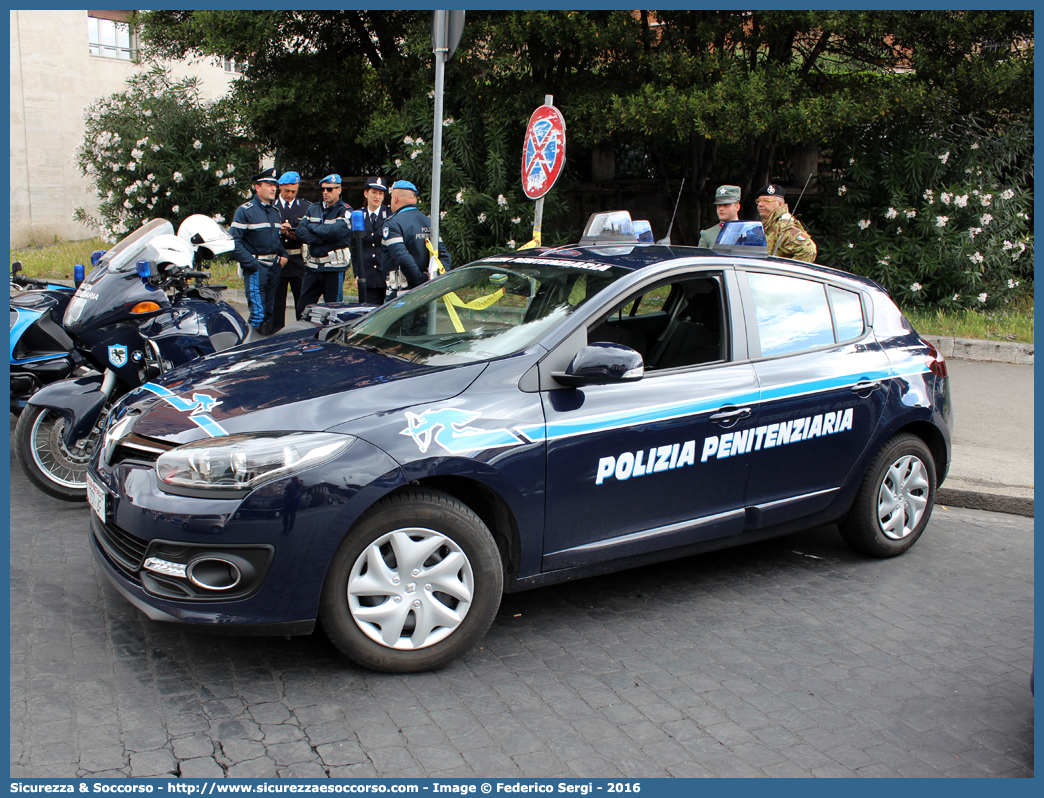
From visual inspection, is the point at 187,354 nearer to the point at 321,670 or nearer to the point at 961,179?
the point at 321,670

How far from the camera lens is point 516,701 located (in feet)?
11.4

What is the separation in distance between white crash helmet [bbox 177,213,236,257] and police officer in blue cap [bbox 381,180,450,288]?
7.52 ft

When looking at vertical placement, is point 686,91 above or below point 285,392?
above

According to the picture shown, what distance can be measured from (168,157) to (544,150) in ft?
34.7

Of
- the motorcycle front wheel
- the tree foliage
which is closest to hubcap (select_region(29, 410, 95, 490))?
the motorcycle front wheel

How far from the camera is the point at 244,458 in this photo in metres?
3.33

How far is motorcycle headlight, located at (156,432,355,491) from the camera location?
3316 mm

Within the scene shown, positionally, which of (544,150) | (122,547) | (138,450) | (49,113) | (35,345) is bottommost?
(122,547)

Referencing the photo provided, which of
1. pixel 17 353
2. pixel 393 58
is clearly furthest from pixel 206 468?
pixel 393 58

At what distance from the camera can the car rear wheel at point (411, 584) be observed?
3.44m

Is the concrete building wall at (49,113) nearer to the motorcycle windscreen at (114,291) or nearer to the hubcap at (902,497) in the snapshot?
the motorcycle windscreen at (114,291)

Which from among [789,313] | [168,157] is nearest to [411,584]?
[789,313]

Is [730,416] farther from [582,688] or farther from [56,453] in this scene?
[56,453]
